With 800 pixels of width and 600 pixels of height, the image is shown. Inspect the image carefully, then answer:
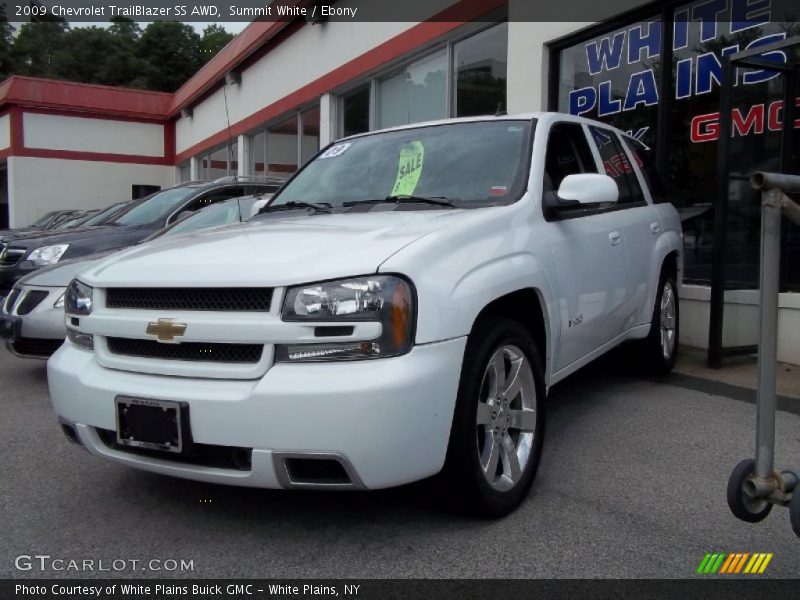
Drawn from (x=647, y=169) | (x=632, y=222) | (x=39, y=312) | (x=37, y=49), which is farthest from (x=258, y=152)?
(x=37, y=49)

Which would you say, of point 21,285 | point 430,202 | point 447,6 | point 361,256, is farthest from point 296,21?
point 361,256

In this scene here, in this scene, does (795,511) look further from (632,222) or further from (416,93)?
(416,93)

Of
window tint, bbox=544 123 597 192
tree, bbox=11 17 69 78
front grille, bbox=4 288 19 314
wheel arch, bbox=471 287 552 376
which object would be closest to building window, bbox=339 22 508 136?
window tint, bbox=544 123 597 192

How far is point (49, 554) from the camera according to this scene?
269 cm

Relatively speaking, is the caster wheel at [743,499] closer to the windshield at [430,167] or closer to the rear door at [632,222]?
the windshield at [430,167]

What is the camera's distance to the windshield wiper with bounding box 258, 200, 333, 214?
3.84 m

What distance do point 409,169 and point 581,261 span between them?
3.35 feet

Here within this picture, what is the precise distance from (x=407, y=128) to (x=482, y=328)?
188 centimetres

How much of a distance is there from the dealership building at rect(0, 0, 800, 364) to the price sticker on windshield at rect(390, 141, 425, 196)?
38.6 inches

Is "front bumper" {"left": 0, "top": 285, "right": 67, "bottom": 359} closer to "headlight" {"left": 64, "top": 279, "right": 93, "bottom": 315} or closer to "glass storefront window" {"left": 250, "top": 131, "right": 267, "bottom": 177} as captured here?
"headlight" {"left": 64, "top": 279, "right": 93, "bottom": 315}

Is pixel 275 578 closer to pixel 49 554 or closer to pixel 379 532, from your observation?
pixel 379 532

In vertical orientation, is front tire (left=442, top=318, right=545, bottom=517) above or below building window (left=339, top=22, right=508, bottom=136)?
below

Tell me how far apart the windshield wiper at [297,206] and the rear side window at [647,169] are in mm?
2439

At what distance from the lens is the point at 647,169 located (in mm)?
5414
